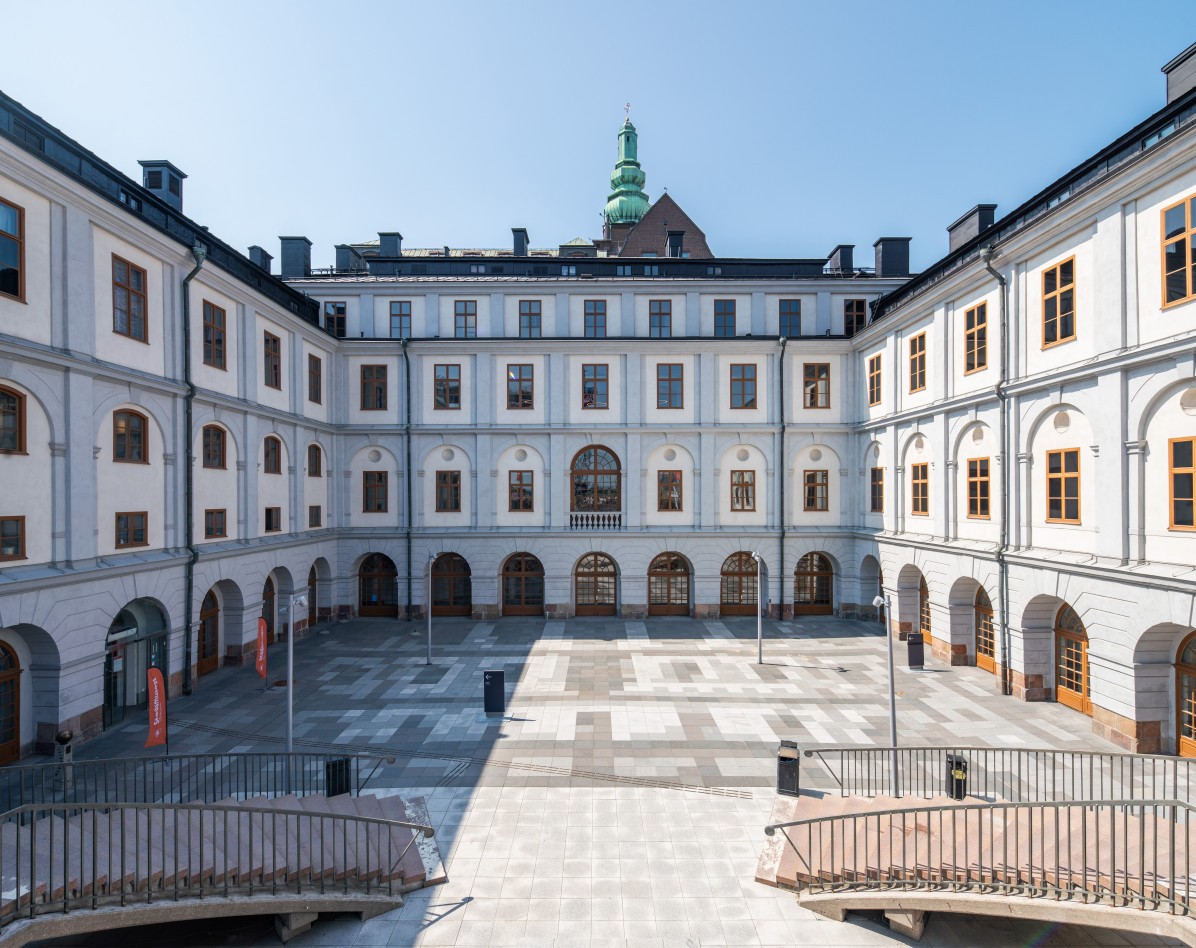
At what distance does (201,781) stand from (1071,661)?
21813 mm

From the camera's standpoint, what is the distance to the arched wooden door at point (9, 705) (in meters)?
14.0

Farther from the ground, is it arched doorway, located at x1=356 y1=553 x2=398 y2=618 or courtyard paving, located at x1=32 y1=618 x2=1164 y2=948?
arched doorway, located at x1=356 y1=553 x2=398 y2=618

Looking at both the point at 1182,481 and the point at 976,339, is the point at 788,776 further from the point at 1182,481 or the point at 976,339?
the point at 976,339

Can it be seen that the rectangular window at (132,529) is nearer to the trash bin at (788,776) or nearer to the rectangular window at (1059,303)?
the trash bin at (788,776)

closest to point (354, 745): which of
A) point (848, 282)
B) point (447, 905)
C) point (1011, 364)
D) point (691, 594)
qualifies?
point (447, 905)

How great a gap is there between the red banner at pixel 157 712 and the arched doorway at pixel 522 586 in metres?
16.8

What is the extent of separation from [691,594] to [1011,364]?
638 inches

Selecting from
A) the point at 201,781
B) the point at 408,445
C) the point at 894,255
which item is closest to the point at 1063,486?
the point at 894,255

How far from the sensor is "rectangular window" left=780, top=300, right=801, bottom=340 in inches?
1185

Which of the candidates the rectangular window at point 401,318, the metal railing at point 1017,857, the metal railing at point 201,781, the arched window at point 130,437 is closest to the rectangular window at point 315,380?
the rectangular window at point 401,318

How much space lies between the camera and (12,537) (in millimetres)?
13641

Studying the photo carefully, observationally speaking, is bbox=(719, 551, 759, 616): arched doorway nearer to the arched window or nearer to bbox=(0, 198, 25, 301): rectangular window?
the arched window

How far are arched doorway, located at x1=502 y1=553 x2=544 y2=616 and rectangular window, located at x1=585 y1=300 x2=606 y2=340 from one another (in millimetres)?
11067

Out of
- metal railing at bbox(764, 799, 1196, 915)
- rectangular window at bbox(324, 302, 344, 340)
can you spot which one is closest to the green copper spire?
rectangular window at bbox(324, 302, 344, 340)
